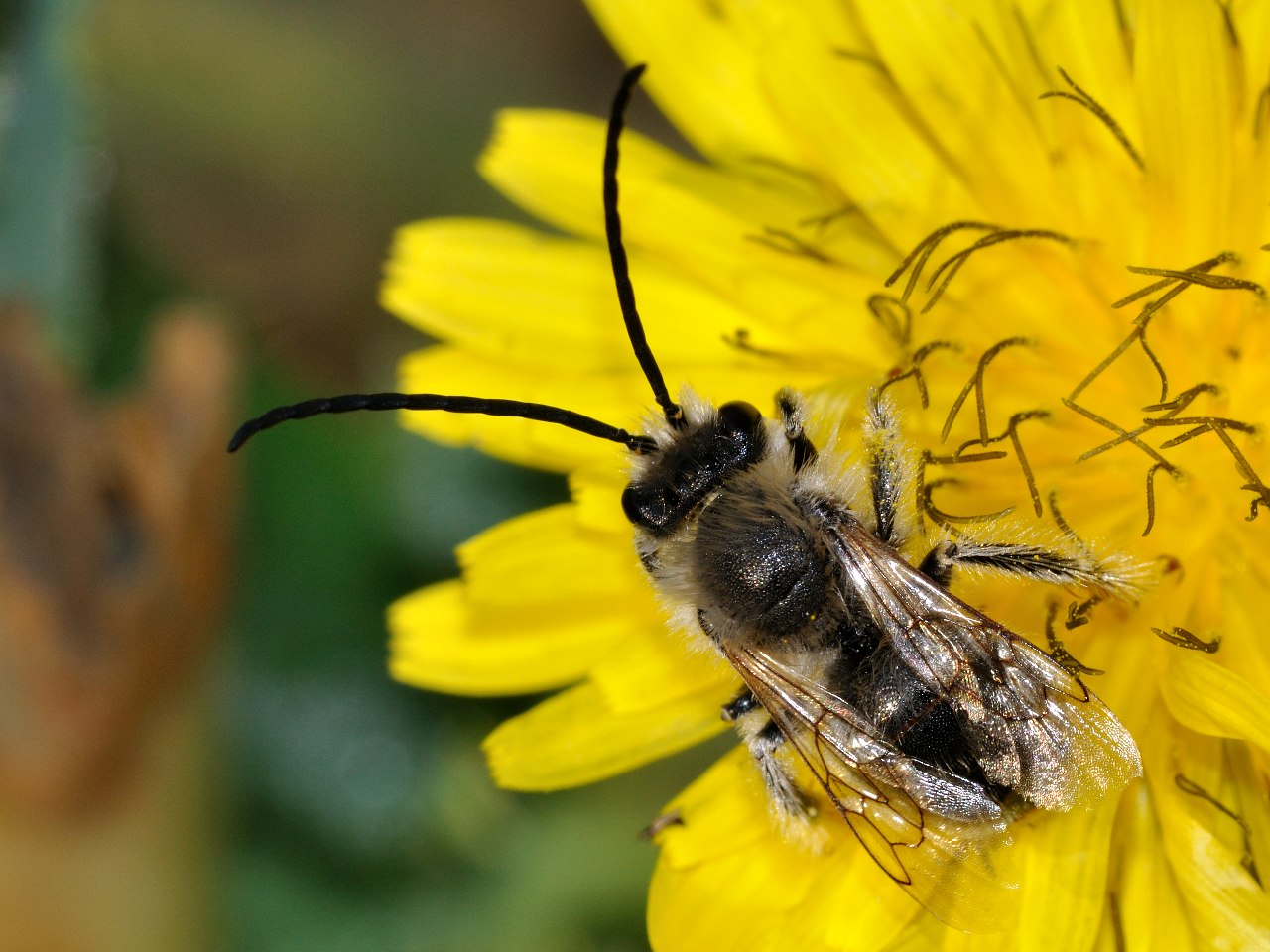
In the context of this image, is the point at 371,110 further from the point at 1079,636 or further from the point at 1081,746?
Result: the point at 1081,746

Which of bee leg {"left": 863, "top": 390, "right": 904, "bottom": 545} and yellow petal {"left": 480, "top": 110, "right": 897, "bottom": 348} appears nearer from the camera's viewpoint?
bee leg {"left": 863, "top": 390, "right": 904, "bottom": 545}

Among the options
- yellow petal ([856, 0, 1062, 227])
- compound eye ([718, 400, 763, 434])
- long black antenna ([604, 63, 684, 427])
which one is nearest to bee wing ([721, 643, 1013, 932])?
compound eye ([718, 400, 763, 434])

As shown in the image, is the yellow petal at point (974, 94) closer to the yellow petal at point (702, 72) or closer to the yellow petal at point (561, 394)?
the yellow petal at point (702, 72)

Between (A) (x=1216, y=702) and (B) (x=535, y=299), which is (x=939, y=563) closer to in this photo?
(A) (x=1216, y=702)

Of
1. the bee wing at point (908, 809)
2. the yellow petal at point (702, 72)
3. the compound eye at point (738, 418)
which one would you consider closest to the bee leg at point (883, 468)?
the compound eye at point (738, 418)

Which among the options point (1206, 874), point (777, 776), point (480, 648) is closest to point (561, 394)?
point (480, 648)

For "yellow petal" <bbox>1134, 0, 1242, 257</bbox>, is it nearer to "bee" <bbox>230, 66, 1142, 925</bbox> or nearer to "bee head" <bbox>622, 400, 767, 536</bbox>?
"bee" <bbox>230, 66, 1142, 925</bbox>
